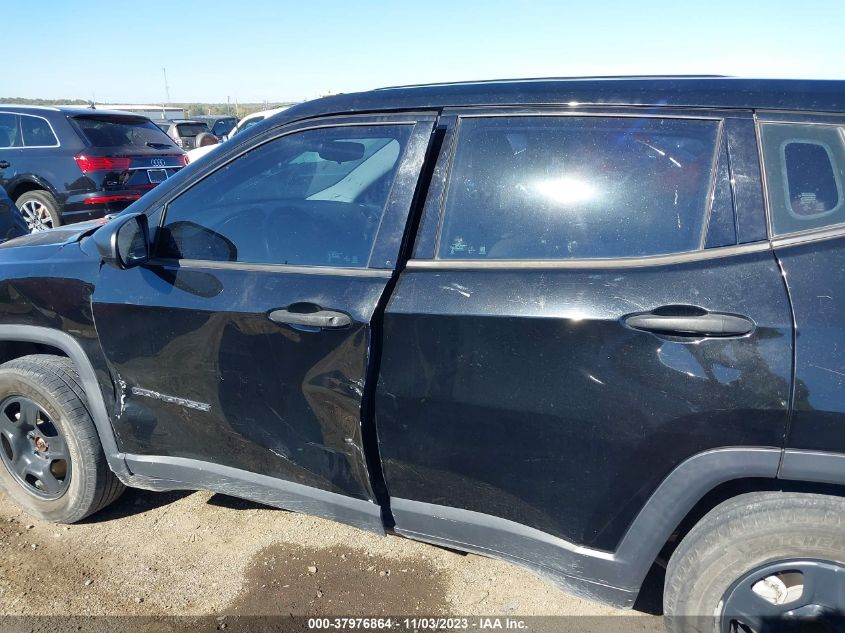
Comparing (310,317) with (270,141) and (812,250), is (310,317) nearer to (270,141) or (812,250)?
(270,141)

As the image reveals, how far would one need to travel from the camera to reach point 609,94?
6.44 feet

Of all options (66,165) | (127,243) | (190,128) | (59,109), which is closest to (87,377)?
(127,243)

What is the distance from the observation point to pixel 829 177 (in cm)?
173

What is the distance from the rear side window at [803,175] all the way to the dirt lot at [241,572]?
1552 mm

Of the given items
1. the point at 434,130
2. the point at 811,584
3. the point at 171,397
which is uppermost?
the point at 434,130

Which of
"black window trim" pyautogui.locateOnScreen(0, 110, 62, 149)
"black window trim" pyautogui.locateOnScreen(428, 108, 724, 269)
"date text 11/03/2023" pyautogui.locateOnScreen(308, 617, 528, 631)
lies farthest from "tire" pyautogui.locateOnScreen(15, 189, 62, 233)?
"black window trim" pyautogui.locateOnScreen(428, 108, 724, 269)

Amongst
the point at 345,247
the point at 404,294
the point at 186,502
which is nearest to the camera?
the point at 404,294

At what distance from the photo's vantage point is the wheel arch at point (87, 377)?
2.69 metres

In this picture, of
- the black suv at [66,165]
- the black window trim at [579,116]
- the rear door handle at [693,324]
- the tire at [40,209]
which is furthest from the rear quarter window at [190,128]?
the rear door handle at [693,324]

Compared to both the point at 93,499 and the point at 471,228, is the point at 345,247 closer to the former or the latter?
the point at 471,228

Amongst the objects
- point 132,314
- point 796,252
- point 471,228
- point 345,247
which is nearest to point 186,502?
point 132,314

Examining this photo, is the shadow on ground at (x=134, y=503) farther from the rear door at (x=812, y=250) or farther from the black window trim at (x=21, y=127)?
the black window trim at (x=21, y=127)

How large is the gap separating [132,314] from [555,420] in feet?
5.34

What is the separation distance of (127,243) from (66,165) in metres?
6.09
